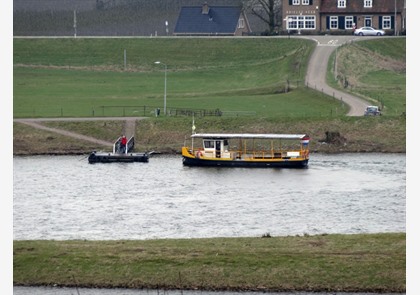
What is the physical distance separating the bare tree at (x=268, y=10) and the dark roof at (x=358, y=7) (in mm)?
6563

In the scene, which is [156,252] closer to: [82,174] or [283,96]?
[82,174]

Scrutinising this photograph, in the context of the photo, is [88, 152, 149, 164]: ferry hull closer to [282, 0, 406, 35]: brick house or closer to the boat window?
the boat window

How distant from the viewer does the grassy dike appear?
3531 cm

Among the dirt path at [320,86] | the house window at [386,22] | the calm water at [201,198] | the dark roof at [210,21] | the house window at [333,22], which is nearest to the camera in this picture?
the calm water at [201,198]

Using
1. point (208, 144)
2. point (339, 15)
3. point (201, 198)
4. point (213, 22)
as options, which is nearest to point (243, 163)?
point (208, 144)

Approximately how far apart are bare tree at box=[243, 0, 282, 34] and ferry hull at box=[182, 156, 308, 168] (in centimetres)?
6292

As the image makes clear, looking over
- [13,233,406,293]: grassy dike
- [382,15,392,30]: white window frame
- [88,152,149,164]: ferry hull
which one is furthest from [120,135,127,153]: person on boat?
[382,15,392,30]: white window frame

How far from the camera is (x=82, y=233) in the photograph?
152ft

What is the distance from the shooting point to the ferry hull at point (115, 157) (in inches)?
2953

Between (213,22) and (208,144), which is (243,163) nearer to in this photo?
(208,144)

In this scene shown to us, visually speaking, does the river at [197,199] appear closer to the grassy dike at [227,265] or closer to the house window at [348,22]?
the grassy dike at [227,265]

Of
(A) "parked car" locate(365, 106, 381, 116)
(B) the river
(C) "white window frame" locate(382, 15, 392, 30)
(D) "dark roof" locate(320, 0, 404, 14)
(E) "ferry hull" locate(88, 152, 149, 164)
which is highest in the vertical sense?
(D) "dark roof" locate(320, 0, 404, 14)

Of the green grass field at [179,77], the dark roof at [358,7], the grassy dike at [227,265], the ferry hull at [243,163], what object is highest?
the dark roof at [358,7]

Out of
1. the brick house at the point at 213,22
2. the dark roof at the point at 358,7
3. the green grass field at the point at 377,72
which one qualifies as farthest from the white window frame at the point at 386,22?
the brick house at the point at 213,22
